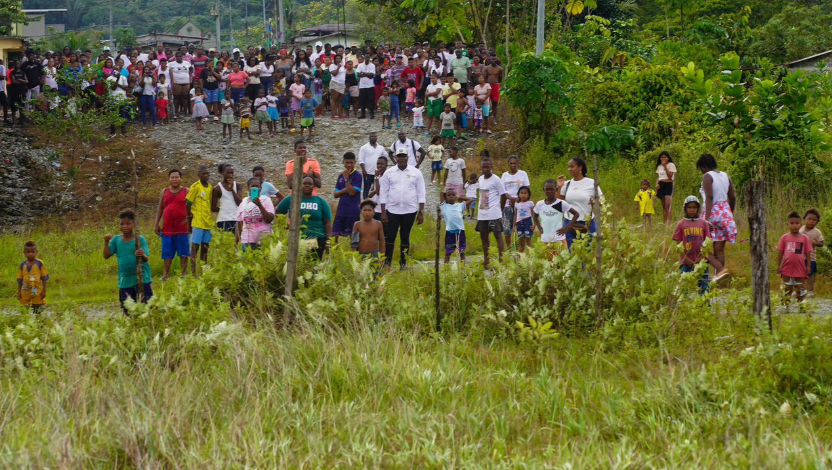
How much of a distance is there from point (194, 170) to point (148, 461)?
15.7 meters

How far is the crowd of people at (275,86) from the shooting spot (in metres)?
→ 22.2

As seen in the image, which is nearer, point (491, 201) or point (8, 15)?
point (491, 201)

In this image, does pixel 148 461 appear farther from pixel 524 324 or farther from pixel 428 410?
pixel 524 324

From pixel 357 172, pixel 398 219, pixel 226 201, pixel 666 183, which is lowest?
pixel 398 219

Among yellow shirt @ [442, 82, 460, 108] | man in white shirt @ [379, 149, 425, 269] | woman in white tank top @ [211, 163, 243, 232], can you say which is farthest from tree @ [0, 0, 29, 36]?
man in white shirt @ [379, 149, 425, 269]

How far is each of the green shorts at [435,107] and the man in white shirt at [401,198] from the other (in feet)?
29.8

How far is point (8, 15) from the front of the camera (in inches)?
1457

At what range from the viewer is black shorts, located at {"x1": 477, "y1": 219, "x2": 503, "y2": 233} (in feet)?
43.0

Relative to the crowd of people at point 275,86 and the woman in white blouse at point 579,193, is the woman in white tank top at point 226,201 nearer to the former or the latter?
the woman in white blouse at point 579,193

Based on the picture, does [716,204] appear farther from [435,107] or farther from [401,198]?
[435,107]

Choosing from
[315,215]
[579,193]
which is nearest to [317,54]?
[315,215]

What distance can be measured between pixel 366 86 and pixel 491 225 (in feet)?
37.7

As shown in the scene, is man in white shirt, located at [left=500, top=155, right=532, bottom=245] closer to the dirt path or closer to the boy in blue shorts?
the boy in blue shorts

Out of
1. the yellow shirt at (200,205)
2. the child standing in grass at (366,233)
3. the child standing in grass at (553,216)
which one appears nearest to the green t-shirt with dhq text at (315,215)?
the child standing in grass at (366,233)
